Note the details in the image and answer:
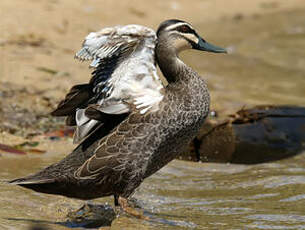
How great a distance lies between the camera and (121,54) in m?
5.13

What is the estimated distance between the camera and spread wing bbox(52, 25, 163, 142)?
5039 millimetres

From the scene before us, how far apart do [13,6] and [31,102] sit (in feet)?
10.7

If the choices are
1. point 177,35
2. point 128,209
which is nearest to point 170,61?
point 177,35

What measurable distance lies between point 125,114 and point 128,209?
742 mm

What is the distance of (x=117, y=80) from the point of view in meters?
5.14

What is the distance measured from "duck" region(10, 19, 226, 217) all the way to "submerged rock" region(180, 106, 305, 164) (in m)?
1.79

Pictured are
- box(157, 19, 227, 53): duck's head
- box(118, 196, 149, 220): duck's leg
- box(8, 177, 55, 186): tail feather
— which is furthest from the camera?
box(157, 19, 227, 53): duck's head

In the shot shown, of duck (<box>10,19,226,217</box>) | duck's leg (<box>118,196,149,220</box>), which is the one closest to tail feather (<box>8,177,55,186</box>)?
duck (<box>10,19,226,217</box>)

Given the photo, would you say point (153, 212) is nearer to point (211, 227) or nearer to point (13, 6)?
point (211, 227)

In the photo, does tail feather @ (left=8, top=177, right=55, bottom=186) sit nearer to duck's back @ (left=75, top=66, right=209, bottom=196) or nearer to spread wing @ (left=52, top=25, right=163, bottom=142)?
duck's back @ (left=75, top=66, right=209, bottom=196)

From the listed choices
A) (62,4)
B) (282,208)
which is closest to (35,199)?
(282,208)

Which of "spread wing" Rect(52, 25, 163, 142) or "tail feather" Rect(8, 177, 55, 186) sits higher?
"spread wing" Rect(52, 25, 163, 142)

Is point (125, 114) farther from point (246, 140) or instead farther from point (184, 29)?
point (246, 140)

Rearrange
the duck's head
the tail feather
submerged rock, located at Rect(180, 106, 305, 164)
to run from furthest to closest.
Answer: submerged rock, located at Rect(180, 106, 305, 164) < the duck's head < the tail feather
